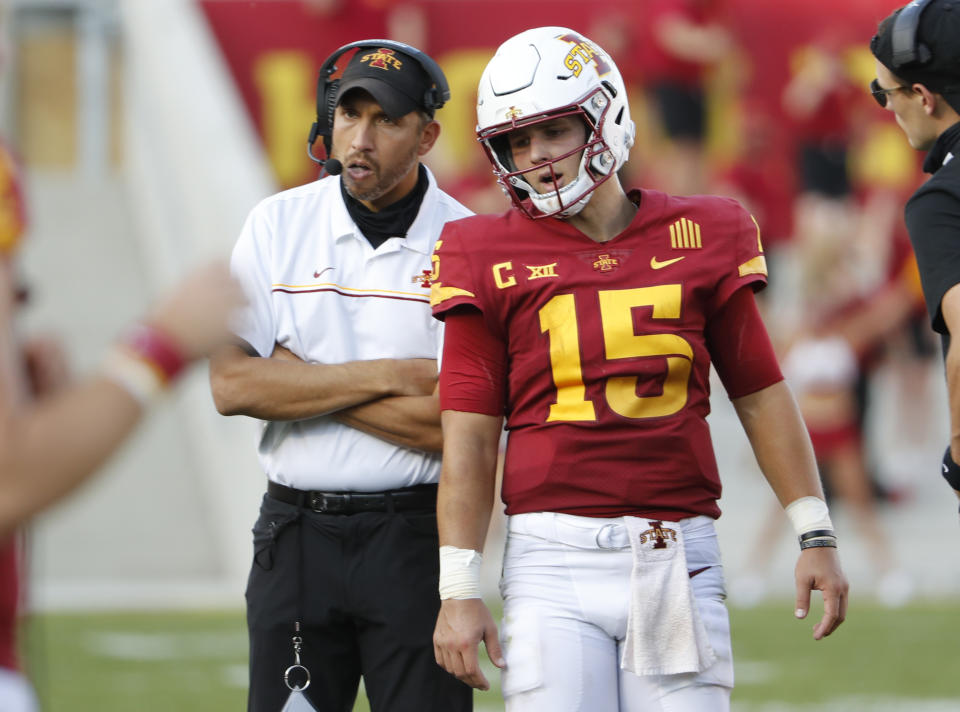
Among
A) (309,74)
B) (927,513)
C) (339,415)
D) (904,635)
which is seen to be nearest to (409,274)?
(339,415)

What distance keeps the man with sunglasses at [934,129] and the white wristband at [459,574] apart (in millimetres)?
1098

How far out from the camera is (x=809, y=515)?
3.64m

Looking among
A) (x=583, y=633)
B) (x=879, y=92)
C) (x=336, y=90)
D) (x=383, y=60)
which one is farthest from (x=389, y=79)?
(x=583, y=633)

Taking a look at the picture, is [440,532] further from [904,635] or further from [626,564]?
[904,635]

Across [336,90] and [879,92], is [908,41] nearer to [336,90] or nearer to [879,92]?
[879,92]

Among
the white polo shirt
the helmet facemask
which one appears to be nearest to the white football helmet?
the helmet facemask

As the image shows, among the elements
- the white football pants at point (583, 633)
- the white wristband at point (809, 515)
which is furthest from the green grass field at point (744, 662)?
the white football pants at point (583, 633)

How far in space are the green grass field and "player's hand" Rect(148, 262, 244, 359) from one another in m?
4.81

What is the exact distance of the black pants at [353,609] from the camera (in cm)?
379

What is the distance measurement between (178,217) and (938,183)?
955 centimetres

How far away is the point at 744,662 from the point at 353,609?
4.82 m

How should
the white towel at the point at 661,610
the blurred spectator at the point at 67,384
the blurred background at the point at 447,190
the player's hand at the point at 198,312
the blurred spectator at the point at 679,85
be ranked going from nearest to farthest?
the blurred spectator at the point at 67,384, the player's hand at the point at 198,312, the white towel at the point at 661,610, the blurred background at the point at 447,190, the blurred spectator at the point at 679,85

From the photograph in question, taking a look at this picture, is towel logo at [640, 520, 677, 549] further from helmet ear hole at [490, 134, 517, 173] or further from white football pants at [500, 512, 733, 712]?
helmet ear hole at [490, 134, 517, 173]

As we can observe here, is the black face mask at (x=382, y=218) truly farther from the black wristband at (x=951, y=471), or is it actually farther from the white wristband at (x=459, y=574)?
the black wristband at (x=951, y=471)
